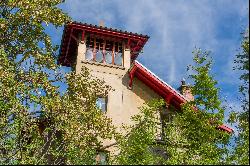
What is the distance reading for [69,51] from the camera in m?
32.4

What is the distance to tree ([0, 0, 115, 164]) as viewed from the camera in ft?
77.0

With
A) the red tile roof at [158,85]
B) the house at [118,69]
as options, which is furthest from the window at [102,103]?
the red tile roof at [158,85]

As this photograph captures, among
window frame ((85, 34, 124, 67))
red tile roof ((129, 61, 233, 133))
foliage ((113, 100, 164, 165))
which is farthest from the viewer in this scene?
window frame ((85, 34, 124, 67))

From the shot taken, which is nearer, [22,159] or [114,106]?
[22,159]

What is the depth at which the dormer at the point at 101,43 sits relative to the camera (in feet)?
98.0

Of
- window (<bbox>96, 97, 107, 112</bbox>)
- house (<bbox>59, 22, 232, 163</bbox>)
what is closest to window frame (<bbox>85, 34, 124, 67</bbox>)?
house (<bbox>59, 22, 232, 163</bbox>)

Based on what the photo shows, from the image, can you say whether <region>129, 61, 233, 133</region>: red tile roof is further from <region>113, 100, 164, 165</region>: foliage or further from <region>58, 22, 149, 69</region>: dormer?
<region>113, 100, 164, 165</region>: foliage

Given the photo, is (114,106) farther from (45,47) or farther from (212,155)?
(212,155)

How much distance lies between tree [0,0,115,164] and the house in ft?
4.84

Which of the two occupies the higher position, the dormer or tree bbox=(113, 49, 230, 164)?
the dormer

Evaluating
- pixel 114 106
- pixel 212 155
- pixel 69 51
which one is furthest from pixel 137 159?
pixel 69 51

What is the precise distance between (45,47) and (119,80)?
5132mm

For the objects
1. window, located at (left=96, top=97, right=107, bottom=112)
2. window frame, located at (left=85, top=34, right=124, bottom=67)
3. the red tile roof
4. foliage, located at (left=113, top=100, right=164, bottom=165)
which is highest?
window frame, located at (left=85, top=34, right=124, bottom=67)

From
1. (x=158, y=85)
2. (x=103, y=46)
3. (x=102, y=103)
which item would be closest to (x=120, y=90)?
(x=102, y=103)
